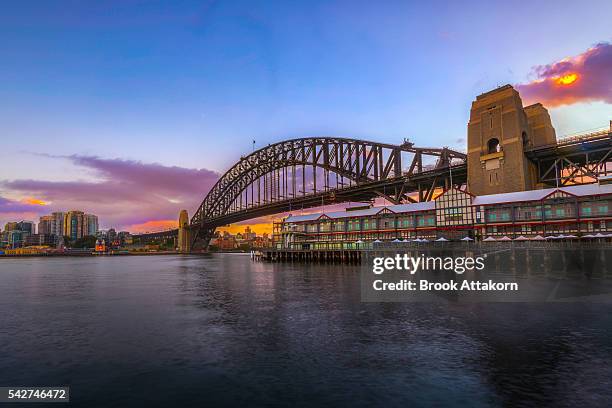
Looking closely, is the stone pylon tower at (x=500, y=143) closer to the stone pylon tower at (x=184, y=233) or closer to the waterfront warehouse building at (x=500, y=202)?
the waterfront warehouse building at (x=500, y=202)

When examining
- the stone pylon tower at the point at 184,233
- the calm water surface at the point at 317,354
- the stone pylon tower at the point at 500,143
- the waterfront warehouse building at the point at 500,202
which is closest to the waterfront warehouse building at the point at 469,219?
the waterfront warehouse building at the point at 500,202

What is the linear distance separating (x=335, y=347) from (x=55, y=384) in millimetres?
10020

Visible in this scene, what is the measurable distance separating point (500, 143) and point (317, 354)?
204 feet

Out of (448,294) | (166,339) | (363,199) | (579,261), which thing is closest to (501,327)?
(448,294)

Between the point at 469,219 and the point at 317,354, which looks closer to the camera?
the point at 317,354

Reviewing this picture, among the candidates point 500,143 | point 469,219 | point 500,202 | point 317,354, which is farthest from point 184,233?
point 317,354

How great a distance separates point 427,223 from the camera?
71.6 meters

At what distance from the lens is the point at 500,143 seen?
219 feet

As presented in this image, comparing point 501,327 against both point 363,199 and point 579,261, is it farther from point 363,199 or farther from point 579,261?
point 363,199

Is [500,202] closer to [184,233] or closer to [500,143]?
[500,143]

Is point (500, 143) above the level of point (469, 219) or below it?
above

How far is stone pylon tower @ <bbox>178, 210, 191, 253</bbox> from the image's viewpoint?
186425mm

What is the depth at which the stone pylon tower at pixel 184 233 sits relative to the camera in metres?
186

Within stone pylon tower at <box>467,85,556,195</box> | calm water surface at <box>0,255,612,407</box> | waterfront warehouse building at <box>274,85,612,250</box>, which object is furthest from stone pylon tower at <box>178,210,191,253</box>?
calm water surface at <box>0,255,612,407</box>
